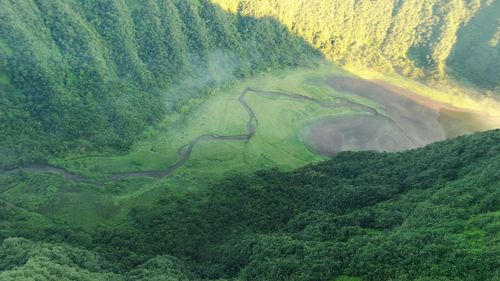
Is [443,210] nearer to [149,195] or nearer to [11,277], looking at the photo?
[11,277]

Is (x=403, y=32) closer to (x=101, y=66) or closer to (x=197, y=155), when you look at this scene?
(x=197, y=155)

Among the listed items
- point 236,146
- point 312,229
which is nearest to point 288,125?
point 236,146

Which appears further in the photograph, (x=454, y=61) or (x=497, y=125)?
(x=454, y=61)

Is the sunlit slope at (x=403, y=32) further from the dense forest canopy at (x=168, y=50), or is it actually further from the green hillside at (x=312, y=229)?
the green hillside at (x=312, y=229)

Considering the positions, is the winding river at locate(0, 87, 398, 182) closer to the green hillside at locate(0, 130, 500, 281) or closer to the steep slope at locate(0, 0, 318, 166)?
the steep slope at locate(0, 0, 318, 166)

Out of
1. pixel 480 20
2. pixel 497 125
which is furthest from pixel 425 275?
pixel 480 20
